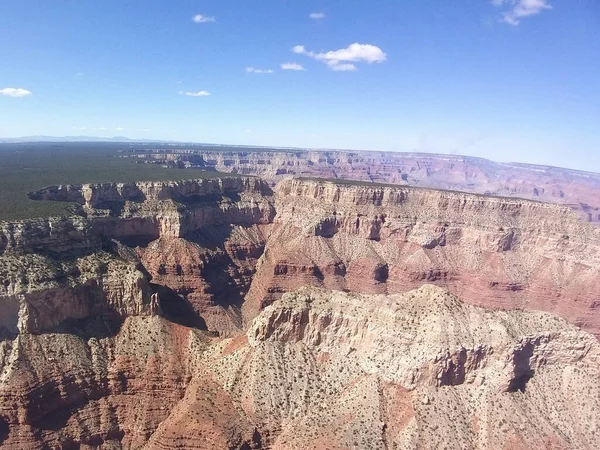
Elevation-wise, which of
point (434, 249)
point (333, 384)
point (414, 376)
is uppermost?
point (434, 249)

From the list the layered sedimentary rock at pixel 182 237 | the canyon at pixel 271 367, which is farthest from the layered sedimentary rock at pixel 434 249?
the canyon at pixel 271 367

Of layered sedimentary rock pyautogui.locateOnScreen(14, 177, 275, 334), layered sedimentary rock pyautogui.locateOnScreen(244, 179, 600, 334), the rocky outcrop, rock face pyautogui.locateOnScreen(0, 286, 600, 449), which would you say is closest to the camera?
the rocky outcrop

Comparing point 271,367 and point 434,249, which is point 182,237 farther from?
point 434,249

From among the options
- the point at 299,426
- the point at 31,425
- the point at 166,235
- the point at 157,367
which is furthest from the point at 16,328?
the point at 166,235

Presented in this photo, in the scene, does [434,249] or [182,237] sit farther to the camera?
[434,249]

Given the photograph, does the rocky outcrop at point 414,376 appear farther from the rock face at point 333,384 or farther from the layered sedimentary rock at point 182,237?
the layered sedimentary rock at point 182,237

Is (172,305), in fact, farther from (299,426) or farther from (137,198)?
(299,426)

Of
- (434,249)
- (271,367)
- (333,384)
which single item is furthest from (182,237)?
(434,249)

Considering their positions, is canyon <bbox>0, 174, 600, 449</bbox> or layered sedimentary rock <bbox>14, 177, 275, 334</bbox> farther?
layered sedimentary rock <bbox>14, 177, 275, 334</bbox>

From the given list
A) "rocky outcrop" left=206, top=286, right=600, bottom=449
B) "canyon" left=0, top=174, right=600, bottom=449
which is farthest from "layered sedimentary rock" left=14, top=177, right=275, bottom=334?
"rocky outcrop" left=206, top=286, right=600, bottom=449

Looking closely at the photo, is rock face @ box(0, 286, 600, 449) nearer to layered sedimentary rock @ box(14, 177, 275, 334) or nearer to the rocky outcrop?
the rocky outcrop
